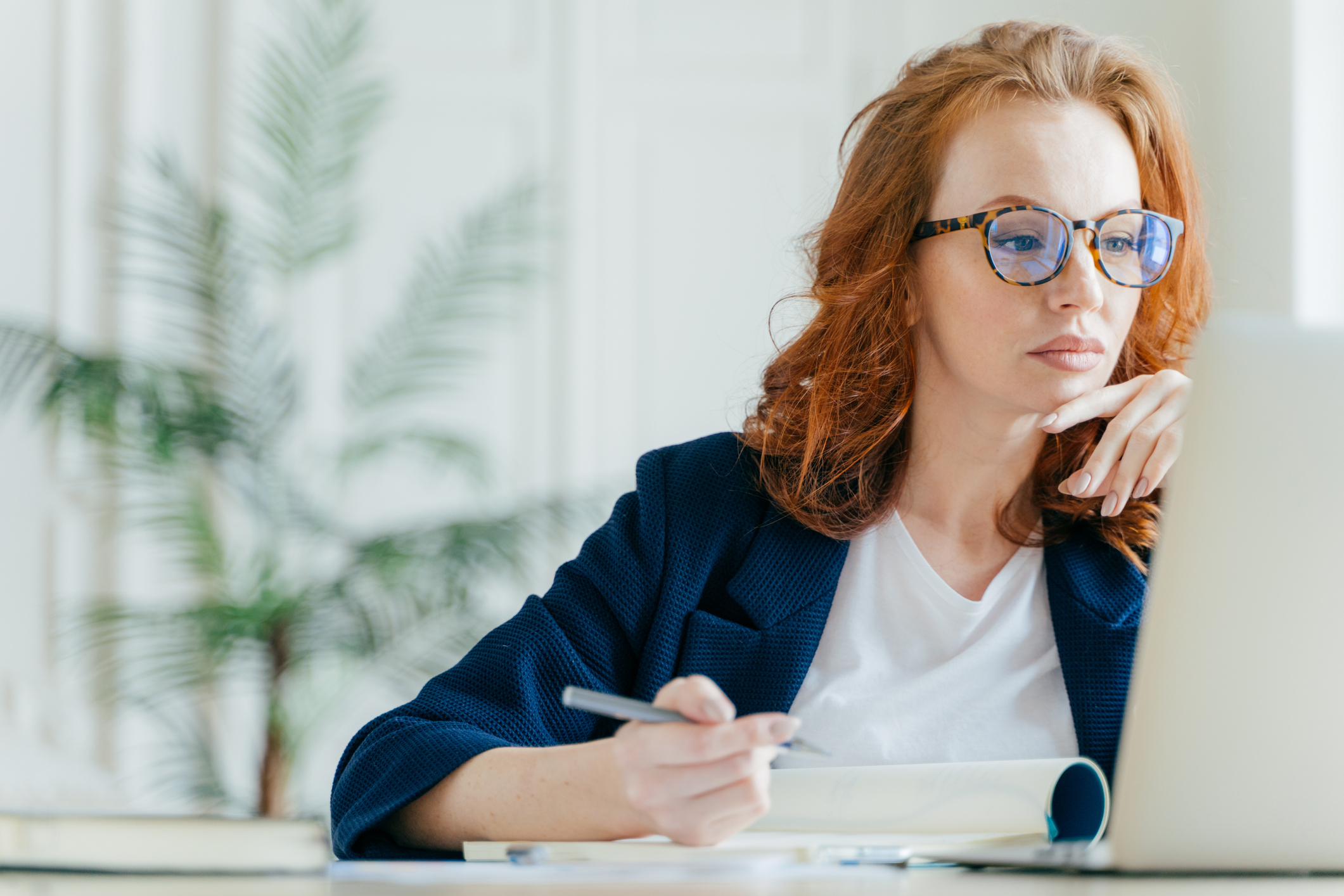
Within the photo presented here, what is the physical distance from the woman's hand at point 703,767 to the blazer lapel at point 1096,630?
1.89 feet

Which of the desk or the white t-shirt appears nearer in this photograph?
the desk

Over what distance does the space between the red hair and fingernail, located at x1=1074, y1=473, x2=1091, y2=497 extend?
111 millimetres

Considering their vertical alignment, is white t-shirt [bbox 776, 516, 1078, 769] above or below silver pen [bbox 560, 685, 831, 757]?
below

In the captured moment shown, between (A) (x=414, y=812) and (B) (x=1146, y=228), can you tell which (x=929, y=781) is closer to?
(A) (x=414, y=812)

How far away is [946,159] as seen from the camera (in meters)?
1.33

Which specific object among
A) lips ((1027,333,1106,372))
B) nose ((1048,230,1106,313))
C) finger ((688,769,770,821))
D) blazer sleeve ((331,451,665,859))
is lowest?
blazer sleeve ((331,451,665,859))

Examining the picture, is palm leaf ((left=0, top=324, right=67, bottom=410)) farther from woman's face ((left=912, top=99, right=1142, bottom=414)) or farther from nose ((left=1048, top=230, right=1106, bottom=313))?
nose ((left=1048, top=230, right=1106, bottom=313))

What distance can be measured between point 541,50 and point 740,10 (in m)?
0.61

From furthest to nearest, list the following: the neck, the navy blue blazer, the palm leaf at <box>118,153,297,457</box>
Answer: the palm leaf at <box>118,153,297,457</box>, the neck, the navy blue blazer

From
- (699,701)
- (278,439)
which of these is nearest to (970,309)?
(699,701)

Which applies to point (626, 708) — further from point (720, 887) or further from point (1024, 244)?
point (1024, 244)

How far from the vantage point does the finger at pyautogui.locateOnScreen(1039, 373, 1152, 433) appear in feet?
4.08

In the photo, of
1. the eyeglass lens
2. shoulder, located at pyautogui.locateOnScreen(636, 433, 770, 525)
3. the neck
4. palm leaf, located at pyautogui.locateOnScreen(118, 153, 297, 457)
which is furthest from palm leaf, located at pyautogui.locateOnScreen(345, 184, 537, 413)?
the eyeglass lens

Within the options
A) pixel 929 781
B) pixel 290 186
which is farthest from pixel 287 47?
pixel 929 781
